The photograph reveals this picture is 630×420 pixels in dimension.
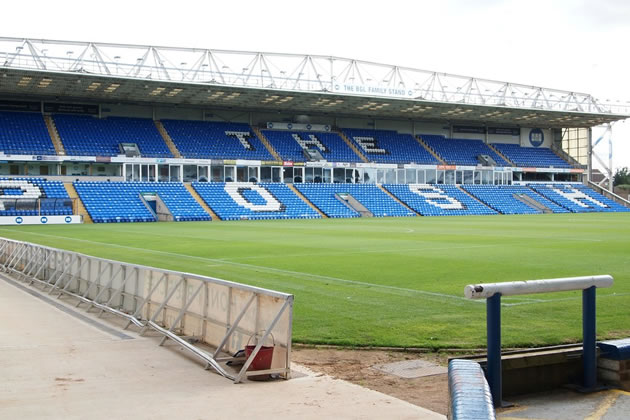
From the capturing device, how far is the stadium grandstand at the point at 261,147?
53.6 meters

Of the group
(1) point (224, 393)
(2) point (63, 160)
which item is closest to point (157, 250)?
(1) point (224, 393)

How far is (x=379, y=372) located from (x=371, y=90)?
56.3m

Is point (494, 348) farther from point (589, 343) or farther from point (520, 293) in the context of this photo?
point (589, 343)

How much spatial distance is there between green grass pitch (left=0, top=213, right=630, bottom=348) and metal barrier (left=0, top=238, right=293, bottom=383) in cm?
145

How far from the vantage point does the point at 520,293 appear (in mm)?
6395

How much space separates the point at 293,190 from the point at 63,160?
64.5 ft

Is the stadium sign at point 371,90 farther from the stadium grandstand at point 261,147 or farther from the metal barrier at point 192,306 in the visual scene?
the metal barrier at point 192,306

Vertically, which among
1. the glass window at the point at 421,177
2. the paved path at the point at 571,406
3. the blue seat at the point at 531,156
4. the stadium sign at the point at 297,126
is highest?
the stadium sign at the point at 297,126

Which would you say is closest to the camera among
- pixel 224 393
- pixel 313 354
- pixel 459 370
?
pixel 459 370

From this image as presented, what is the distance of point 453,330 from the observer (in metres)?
10.3

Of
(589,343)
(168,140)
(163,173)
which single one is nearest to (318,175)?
(168,140)

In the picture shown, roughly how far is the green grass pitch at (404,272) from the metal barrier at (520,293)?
2.38m

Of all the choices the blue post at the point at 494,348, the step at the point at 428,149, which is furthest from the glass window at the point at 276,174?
the blue post at the point at 494,348

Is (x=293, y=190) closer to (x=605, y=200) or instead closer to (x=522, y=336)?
(x=605, y=200)
